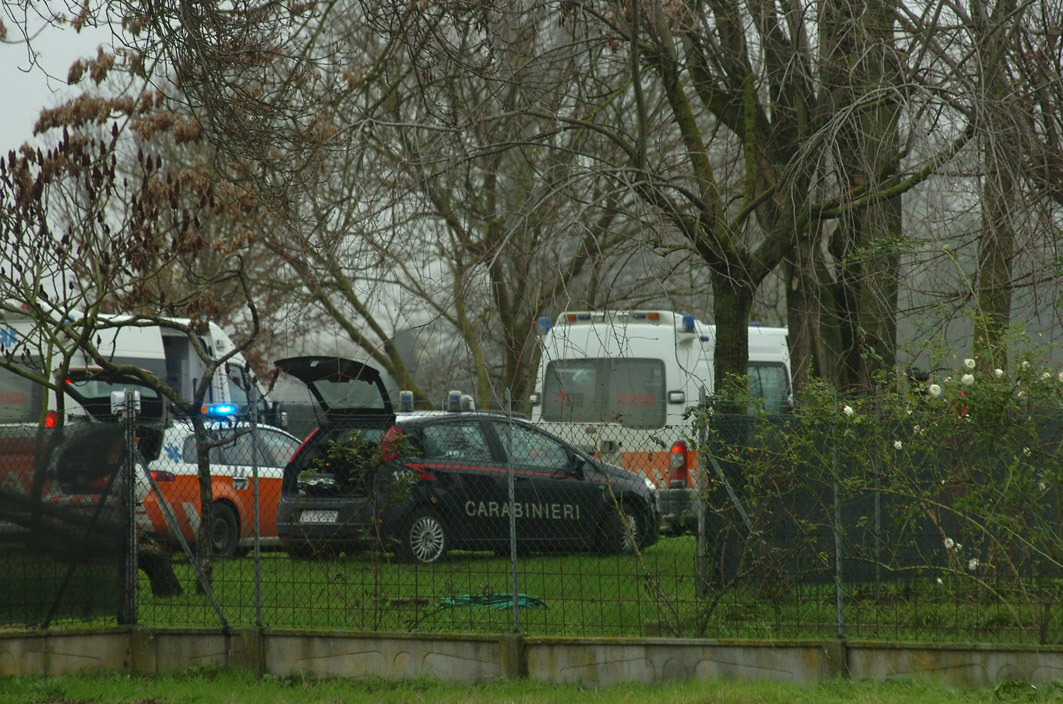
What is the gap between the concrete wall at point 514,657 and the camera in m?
7.00

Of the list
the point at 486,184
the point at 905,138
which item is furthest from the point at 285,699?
the point at 486,184

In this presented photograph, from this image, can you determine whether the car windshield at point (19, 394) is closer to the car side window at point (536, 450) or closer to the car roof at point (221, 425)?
the car roof at point (221, 425)

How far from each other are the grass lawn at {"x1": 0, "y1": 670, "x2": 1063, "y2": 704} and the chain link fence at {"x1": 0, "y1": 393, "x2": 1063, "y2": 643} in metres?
0.45

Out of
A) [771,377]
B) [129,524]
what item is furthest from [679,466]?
[771,377]

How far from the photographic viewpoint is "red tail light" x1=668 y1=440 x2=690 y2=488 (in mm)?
7824

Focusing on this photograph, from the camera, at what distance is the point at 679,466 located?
786 centimetres

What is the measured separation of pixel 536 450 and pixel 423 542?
1154mm

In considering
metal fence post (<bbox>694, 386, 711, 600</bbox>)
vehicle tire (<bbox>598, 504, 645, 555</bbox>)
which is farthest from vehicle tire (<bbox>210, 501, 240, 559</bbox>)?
metal fence post (<bbox>694, 386, 711, 600</bbox>)

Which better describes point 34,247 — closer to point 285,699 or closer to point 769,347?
point 285,699

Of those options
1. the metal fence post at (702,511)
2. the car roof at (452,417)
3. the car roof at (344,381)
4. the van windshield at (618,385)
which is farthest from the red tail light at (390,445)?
the van windshield at (618,385)

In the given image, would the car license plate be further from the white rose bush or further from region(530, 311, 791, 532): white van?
the white rose bush

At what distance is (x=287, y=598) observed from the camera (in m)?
8.12

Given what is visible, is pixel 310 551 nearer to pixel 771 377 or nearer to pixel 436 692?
pixel 436 692

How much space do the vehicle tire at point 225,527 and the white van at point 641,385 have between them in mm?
2968
